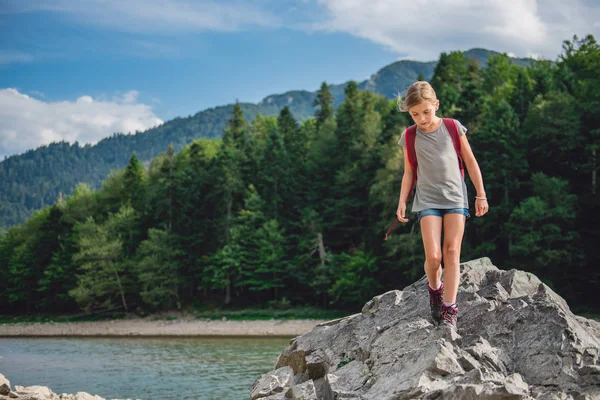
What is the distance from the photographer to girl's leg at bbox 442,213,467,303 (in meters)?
6.92

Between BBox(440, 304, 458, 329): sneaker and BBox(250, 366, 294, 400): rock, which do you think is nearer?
BBox(440, 304, 458, 329): sneaker

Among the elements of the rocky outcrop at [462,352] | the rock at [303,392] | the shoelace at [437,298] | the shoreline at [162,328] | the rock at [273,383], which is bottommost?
the shoreline at [162,328]

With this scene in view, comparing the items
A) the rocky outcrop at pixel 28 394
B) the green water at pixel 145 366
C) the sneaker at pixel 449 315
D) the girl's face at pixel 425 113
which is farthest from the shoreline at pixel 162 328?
the girl's face at pixel 425 113

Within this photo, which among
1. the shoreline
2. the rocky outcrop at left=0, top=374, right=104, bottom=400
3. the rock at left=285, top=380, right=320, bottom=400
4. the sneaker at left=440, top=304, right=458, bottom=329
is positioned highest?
Answer: the sneaker at left=440, top=304, right=458, bottom=329

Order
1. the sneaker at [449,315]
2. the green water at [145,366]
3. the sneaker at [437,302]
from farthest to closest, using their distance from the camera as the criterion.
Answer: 1. the green water at [145,366]
2. the sneaker at [437,302]
3. the sneaker at [449,315]

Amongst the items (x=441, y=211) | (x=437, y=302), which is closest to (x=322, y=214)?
(x=437, y=302)

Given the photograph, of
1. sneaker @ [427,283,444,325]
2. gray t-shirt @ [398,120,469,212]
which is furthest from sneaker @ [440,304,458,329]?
gray t-shirt @ [398,120,469,212]

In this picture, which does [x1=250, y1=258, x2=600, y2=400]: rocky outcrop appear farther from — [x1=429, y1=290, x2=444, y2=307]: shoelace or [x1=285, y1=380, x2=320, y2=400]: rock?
[x1=429, y1=290, x2=444, y2=307]: shoelace

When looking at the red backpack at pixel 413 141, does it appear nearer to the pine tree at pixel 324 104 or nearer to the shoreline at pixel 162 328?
the shoreline at pixel 162 328

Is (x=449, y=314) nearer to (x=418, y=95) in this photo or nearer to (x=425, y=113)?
(x=425, y=113)

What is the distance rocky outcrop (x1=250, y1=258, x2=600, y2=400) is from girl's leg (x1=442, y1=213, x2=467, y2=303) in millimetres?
508

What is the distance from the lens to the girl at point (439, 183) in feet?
22.7

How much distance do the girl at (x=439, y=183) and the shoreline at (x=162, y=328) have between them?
3099 centimetres

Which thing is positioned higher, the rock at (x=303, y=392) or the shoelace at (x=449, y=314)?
the shoelace at (x=449, y=314)
